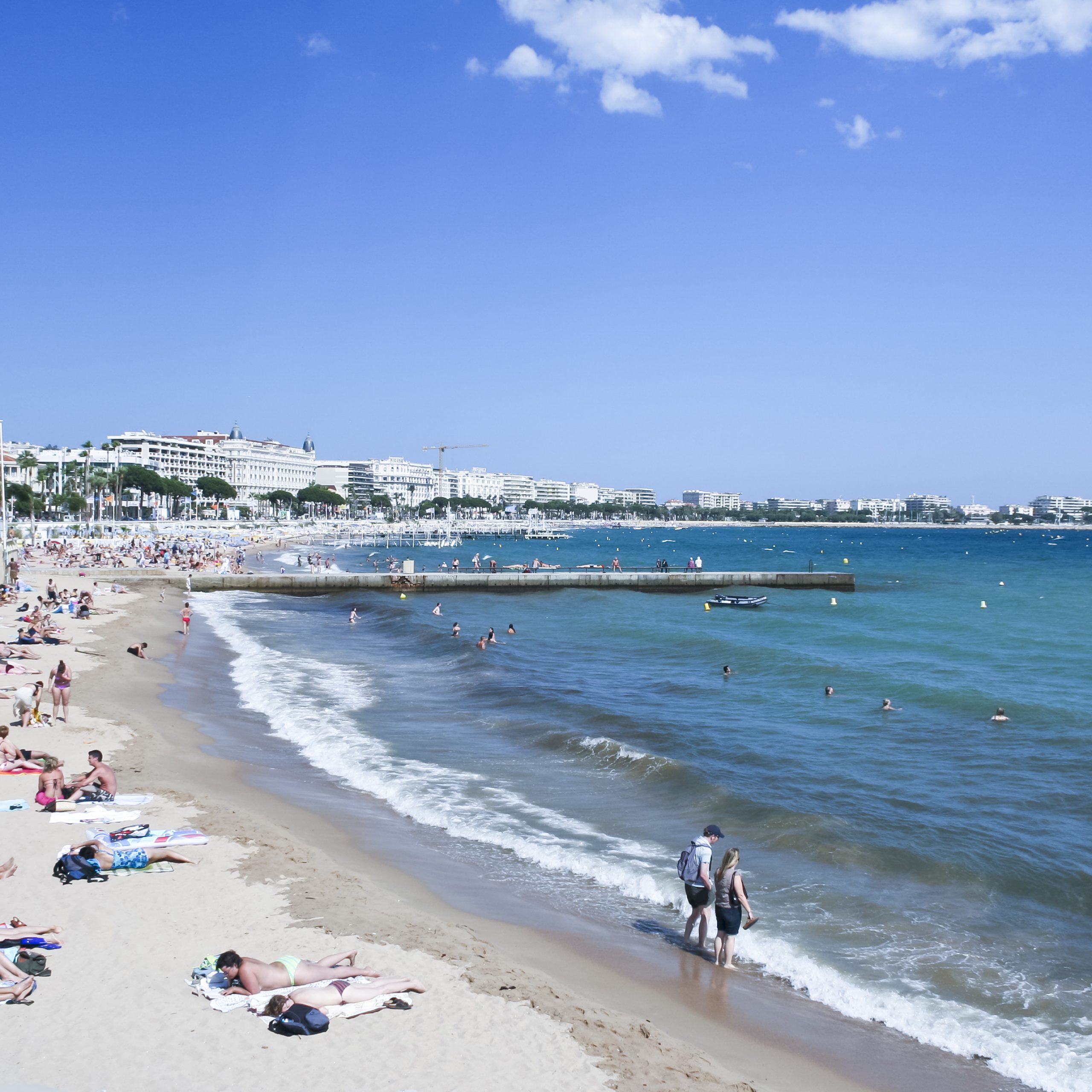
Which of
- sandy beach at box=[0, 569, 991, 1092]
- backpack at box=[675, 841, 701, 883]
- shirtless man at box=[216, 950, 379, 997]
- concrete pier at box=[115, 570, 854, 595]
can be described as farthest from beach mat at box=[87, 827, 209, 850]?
concrete pier at box=[115, 570, 854, 595]

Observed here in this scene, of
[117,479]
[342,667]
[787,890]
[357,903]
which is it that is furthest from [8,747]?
[117,479]

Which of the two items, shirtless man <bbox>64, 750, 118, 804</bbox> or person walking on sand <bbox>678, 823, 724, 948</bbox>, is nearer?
person walking on sand <bbox>678, 823, 724, 948</bbox>

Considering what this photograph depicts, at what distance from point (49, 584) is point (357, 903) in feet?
116

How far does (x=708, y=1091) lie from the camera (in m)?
6.57

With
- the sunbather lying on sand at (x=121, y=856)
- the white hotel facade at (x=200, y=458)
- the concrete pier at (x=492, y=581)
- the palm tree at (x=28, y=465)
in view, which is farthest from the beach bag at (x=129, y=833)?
the white hotel facade at (x=200, y=458)

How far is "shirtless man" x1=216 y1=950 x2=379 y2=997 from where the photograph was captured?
7.41 m

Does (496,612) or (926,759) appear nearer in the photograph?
Answer: (926,759)

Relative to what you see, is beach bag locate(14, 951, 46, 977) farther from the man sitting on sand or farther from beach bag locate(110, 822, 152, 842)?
beach bag locate(110, 822, 152, 842)

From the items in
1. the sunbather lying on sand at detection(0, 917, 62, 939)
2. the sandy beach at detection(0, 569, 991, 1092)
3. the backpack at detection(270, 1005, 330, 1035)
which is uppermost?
the sunbather lying on sand at detection(0, 917, 62, 939)

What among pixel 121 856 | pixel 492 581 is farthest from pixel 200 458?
pixel 121 856

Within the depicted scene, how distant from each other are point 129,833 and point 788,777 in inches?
411

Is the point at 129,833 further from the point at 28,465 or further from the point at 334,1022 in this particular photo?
the point at 28,465

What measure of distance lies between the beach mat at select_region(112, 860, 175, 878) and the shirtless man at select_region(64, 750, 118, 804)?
2.57 metres

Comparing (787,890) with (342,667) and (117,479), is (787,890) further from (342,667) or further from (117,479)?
(117,479)
